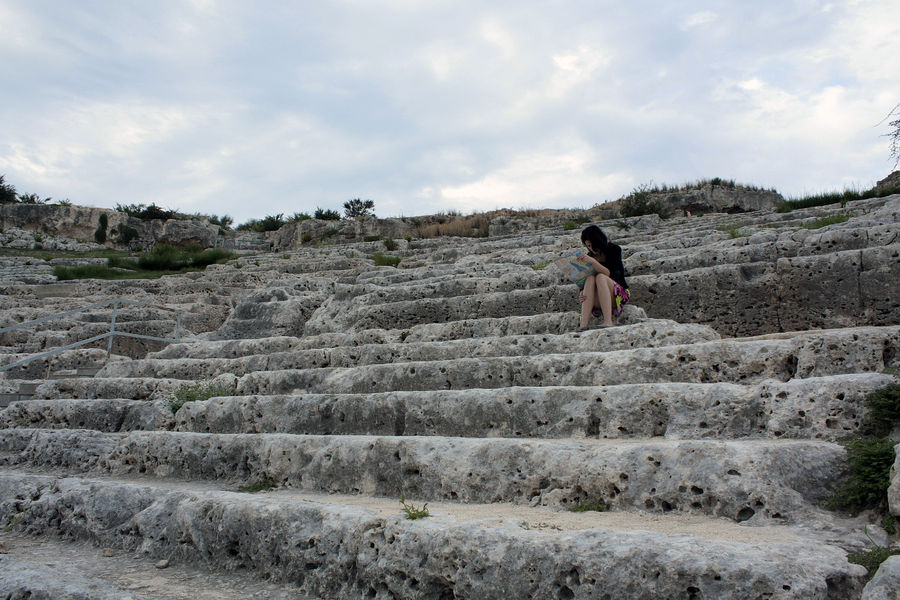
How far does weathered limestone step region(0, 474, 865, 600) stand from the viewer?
1.92 m

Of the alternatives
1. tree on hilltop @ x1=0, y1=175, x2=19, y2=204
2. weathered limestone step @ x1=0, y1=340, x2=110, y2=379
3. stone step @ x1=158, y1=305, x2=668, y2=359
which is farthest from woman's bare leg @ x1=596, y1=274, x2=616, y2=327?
tree on hilltop @ x1=0, y1=175, x2=19, y2=204

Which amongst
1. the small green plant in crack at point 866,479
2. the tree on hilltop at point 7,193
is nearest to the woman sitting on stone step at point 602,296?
the small green plant in crack at point 866,479

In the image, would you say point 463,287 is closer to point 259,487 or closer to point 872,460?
point 259,487

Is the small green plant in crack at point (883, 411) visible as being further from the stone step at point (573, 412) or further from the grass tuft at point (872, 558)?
the grass tuft at point (872, 558)

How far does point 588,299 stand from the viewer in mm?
5141

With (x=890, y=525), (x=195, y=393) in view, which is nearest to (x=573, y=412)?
(x=890, y=525)

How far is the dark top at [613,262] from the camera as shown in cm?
548

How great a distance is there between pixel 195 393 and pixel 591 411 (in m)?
3.76

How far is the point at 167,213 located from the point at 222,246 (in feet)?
14.9

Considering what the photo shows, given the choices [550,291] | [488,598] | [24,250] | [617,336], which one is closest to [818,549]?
[488,598]

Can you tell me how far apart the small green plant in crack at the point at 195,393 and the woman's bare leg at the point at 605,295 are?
3420 mm

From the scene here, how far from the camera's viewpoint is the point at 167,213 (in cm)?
2677

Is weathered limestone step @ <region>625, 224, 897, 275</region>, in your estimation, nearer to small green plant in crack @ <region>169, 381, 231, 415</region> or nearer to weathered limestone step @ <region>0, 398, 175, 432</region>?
small green plant in crack @ <region>169, 381, 231, 415</region>

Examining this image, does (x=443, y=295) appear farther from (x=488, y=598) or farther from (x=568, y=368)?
(x=488, y=598)
